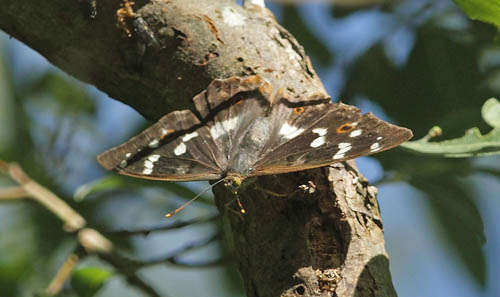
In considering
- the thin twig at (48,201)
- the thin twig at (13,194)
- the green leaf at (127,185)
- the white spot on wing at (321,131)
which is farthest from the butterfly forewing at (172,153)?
the thin twig at (13,194)

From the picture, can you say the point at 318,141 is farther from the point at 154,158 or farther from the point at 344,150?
the point at 154,158

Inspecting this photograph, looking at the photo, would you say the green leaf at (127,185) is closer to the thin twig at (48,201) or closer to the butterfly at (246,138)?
the thin twig at (48,201)

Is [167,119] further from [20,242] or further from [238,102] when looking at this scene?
[20,242]

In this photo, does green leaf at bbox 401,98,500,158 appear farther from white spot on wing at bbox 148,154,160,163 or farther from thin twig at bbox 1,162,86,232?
thin twig at bbox 1,162,86,232

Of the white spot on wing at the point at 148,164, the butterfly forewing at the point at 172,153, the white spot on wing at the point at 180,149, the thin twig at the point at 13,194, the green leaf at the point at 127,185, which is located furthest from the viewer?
the thin twig at the point at 13,194

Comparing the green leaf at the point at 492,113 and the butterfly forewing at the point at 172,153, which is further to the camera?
the butterfly forewing at the point at 172,153

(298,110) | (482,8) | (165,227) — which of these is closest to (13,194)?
(165,227)

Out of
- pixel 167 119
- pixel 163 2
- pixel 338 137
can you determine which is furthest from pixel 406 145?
pixel 163 2
